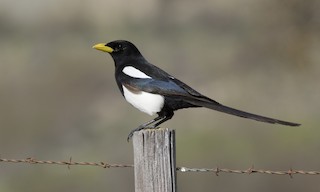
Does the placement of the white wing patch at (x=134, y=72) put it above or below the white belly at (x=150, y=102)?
above

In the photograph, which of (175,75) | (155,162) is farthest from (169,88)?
(175,75)

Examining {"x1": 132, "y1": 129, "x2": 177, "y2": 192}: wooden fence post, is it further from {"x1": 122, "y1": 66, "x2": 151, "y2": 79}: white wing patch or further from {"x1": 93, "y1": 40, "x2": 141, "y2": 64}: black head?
{"x1": 93, "y1": 40, "x2": 141, "y2": 64}: black head

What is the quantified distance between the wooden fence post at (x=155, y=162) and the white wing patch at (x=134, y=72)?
147 centimetres

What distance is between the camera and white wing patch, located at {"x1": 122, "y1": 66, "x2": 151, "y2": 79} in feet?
20.3

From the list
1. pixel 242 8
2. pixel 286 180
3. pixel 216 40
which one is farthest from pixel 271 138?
pixel 242 8

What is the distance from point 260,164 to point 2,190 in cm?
268

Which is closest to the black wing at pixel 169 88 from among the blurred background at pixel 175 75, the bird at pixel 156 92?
the bird at pixel 156 92

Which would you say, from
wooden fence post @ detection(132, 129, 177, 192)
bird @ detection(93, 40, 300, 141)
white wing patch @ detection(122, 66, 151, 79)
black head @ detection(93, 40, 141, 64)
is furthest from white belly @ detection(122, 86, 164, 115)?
wooden fence post @ detection(132, 129, 177, 192)

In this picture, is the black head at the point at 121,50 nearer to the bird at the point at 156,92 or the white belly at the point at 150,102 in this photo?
the bird at the point at 156,92

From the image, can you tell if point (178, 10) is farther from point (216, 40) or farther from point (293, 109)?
point (293, 109)

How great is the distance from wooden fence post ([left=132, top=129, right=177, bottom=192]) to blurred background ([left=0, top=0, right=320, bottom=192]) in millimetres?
5797

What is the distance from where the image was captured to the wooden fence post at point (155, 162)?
468 centimetres

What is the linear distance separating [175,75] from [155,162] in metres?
9.97

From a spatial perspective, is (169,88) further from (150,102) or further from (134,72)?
(134,72)
